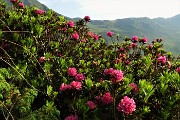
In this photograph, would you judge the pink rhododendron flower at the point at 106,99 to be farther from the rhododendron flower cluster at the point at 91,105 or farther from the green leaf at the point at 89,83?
the green leaf at the point at 89,83

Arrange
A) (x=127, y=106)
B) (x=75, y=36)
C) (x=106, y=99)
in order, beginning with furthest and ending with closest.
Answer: (x=75, y=36) < (x=106, y=99) < (x=127, y=106)

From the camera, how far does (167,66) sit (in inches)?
277

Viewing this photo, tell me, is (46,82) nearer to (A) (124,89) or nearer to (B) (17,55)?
(B) (17,55)

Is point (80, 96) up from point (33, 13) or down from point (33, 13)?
down

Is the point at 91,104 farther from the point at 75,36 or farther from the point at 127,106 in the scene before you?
the point at 75,36

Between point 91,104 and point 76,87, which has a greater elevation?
point 76,87

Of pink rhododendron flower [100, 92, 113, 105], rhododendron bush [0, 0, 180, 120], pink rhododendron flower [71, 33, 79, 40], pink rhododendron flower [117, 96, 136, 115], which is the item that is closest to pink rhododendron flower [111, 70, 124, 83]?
rhododendron bush [0, 0, 180, 120]

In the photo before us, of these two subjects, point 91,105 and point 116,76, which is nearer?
point 116,76

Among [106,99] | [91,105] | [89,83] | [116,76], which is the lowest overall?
[91,105]

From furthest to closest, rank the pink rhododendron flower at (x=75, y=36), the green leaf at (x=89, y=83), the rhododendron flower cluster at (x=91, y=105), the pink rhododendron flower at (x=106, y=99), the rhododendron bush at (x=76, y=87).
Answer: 1. the pink rhododendron flower at (x=75, y=36)
2. the green leaf at (x=89, y=83)
3. the rhododendron flower cluster at (x=91, y=105)
4. the pink rhododendron flower at (x=106, y=99)
5. the rhododendron bush at (x=76, y=87)

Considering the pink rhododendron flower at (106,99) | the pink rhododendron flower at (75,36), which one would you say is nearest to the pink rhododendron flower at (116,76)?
the pink rhododendron flower at (106,99)

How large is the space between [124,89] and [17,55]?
3229 millimetres

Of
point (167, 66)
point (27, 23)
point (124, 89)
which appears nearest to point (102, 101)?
point (124, 89)

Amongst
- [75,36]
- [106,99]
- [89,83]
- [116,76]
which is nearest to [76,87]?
[89,83]
